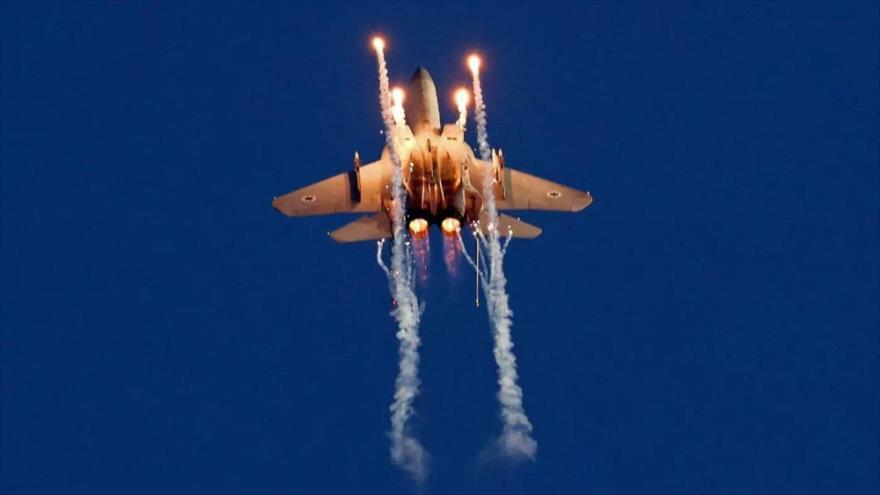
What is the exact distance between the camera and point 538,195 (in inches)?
2073

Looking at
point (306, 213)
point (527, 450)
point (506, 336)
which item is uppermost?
point (306, 213)

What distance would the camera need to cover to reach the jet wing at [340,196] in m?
50.3

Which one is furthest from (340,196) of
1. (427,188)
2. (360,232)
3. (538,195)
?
(538,195)

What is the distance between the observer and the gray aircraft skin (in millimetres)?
48500

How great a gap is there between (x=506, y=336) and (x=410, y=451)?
430 centimetres

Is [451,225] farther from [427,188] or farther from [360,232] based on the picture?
[360,232]

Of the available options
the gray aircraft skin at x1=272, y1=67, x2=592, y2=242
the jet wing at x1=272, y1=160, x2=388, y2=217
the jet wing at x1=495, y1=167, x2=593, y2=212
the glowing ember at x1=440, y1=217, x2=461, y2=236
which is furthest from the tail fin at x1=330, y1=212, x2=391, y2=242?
the jet wing at x1=495, y1=167, x2=593, y2=212

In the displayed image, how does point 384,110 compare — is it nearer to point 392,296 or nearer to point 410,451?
point 392,296

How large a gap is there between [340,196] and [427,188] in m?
3.87

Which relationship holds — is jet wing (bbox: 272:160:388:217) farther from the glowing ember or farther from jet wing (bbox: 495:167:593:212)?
jet wing (bbox: 495:167:593:212)

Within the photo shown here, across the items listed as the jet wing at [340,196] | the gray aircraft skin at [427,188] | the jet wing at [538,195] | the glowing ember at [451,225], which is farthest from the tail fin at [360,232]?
the jet wing at [538,195]

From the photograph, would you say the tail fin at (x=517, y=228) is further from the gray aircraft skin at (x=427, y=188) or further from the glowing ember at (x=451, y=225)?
the glowing ember at (x=451, y=225)

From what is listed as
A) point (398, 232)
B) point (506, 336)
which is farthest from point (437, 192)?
point (506, 336)

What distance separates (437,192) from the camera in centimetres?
4812
